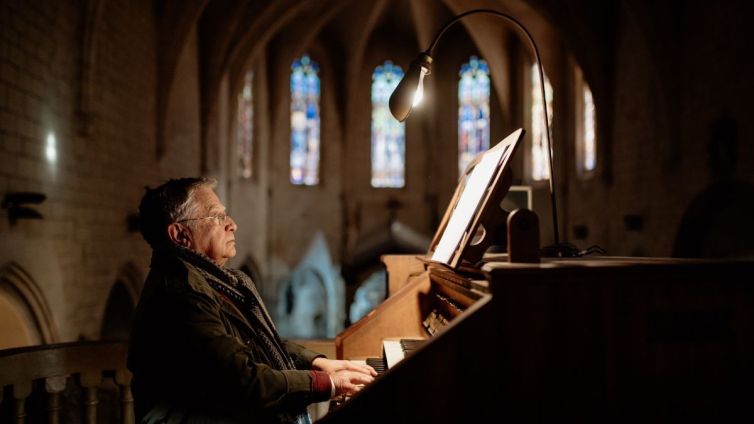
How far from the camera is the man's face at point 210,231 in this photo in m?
2.15

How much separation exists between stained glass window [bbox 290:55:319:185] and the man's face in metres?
10.2

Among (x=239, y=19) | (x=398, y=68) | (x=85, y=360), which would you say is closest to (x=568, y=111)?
(x=398, y=68)

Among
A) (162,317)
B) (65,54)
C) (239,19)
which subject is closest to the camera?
(162,317)

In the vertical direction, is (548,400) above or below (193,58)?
below

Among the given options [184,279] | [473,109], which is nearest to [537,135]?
[473,109]

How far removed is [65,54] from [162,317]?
4.36 meters

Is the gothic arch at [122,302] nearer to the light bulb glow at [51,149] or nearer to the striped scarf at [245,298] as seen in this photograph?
the light bulb glow at [51,149]

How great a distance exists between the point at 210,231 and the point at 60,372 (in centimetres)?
134

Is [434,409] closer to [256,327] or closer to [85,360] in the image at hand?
[256,327]

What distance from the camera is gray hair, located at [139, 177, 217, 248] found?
2125mm

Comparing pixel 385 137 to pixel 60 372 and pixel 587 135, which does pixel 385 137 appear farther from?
pixel 60 372

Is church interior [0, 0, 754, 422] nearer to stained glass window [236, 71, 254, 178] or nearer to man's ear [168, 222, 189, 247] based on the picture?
stained glass window [236, 71, 254, 178]

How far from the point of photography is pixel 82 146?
565 centimetres

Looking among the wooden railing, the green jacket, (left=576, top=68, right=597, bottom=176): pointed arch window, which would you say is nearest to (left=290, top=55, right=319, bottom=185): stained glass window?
(left=576, top=68, right=597, bottom=176): pointed arch window
